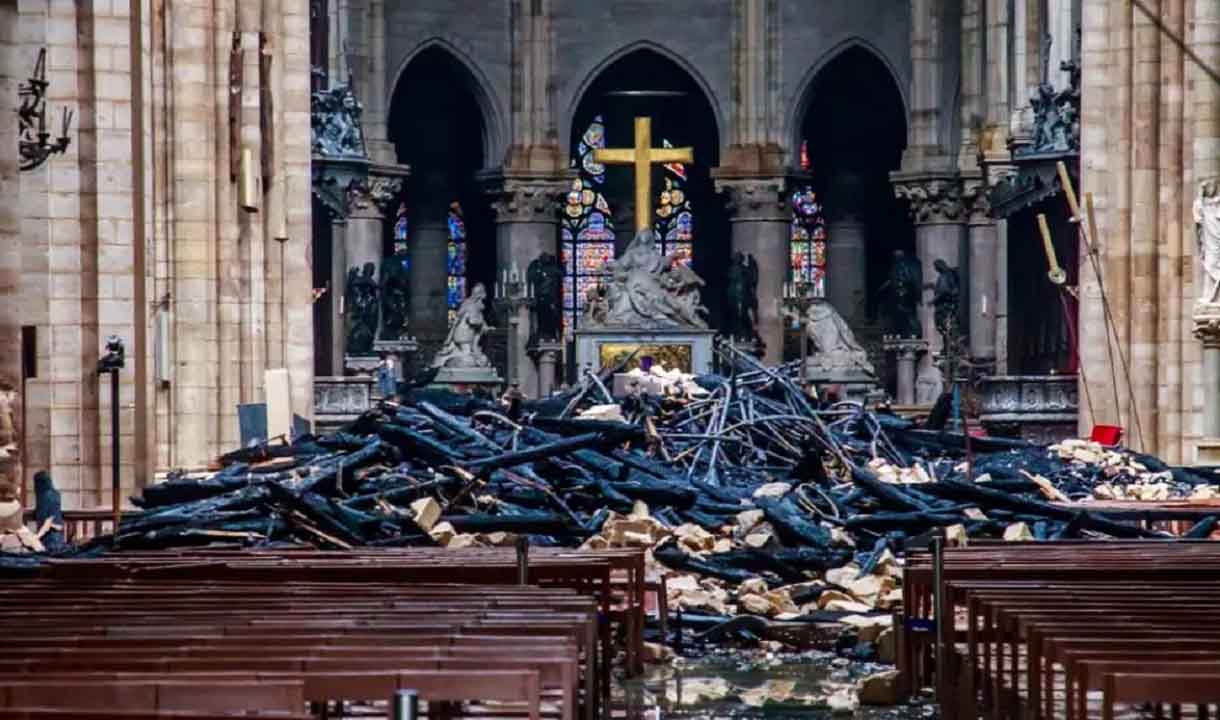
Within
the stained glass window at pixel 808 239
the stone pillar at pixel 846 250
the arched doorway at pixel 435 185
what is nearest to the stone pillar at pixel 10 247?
the arched doorway at pixel 435 185

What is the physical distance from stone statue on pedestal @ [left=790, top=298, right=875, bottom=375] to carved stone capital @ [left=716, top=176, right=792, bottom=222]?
2.67m

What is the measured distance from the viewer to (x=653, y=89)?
63.4 metres

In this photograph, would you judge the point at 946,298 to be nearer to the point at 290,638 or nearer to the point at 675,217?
the point at 675,217

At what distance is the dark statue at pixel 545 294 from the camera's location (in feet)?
190

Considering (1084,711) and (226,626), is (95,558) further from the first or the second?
(1084,711)

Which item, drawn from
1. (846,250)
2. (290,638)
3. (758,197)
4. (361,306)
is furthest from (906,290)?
(290,638)

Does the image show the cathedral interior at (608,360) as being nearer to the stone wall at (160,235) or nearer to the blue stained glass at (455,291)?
the stone wall at (160,235)

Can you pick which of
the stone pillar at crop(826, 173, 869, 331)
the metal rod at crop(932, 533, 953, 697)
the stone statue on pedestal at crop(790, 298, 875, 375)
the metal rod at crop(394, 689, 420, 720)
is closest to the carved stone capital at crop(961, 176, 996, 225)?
the stone statue on pedestal at crop(790, 298, 875, 375)

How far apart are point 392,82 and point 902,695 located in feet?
138

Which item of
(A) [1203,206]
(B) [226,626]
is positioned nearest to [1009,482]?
(A) [1203,206]

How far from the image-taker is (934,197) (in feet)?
188

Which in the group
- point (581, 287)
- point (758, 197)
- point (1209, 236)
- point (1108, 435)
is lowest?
point (1108, 435)

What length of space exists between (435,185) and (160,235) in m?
30.3

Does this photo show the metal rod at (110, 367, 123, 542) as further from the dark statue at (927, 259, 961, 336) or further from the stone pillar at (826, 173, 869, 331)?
the stone pillar at (826, 173, 869, 331)
